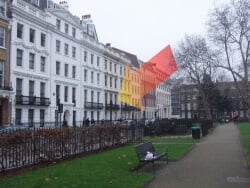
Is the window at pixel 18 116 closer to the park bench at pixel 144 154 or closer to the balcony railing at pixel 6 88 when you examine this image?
the balcony railing at pixel 6 88

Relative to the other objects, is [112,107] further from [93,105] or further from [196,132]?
[196,132]

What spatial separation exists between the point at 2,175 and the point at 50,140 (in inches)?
107

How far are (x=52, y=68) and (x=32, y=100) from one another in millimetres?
6591

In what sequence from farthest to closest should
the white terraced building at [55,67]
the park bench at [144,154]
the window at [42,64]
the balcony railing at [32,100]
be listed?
1. the window at [42,64]
2. the white terraced building at [55,67]
3. the balcony railing at [32,100]
4. the park bench at [144,154]

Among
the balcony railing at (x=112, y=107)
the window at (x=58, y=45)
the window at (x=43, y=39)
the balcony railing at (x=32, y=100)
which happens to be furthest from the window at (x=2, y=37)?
the balcony railing at (x=112, y=107)

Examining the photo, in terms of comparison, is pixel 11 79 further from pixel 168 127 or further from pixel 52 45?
pixel 168 127

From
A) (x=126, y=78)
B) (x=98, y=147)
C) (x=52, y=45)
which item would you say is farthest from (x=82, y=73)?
(x=98, y=147)

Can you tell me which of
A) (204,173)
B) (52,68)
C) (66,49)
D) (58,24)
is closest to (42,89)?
(52,68)

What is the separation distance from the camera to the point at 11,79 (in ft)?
119

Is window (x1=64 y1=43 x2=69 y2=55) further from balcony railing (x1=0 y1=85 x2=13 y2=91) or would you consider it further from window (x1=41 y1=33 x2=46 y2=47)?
balcony railing (x1=0 y1=85 x2=13 y2=91)

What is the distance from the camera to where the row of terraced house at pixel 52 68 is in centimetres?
3622

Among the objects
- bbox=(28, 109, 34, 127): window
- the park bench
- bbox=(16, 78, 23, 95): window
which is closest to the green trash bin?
the park bench

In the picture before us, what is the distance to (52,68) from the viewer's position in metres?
44.3

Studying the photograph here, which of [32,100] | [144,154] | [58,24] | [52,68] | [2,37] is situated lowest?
[144,154]
